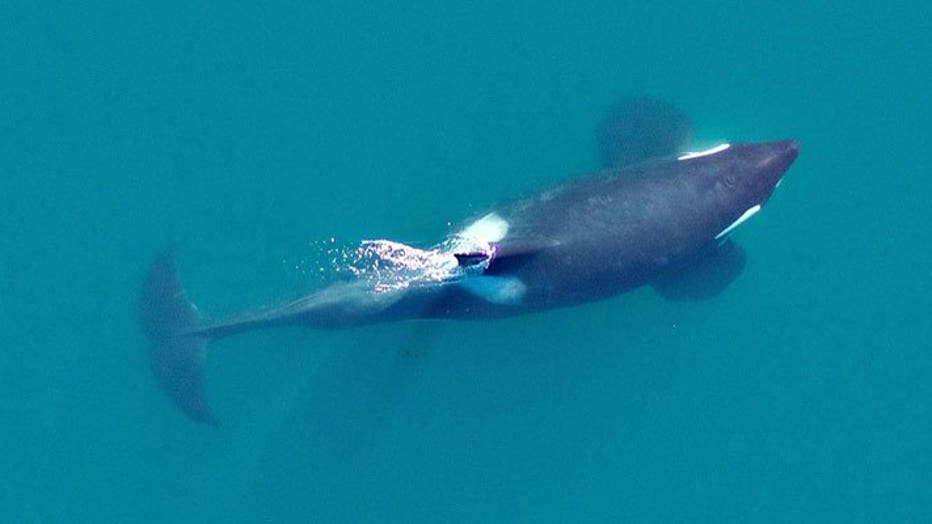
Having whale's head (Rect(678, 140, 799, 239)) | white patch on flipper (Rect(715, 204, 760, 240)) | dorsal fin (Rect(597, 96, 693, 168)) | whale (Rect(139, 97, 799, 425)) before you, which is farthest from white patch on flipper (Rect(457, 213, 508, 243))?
white patch on flipper (Rect(715, 204, 760, 240))

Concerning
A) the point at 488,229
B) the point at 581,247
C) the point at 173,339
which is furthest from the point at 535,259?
the point at 173,339

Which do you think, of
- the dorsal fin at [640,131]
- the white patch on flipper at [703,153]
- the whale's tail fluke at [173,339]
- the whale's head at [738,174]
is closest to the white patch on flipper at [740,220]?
the whale's head at [738,174]

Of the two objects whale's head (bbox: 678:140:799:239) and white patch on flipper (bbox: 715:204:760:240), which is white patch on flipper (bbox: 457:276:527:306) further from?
white patch on flipper (bbox: 715:204:760:240)

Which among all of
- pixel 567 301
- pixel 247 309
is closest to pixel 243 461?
pixel 247 309

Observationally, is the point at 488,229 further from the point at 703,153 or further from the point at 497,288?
the point at 703,153

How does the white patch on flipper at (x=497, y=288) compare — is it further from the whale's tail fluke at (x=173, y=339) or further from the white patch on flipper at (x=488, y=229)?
the whale's tail fluke at (x=173, y=339)

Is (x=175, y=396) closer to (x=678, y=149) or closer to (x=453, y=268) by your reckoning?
(x=453, y=268)

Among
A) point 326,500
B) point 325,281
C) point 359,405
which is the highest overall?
point 325,281
